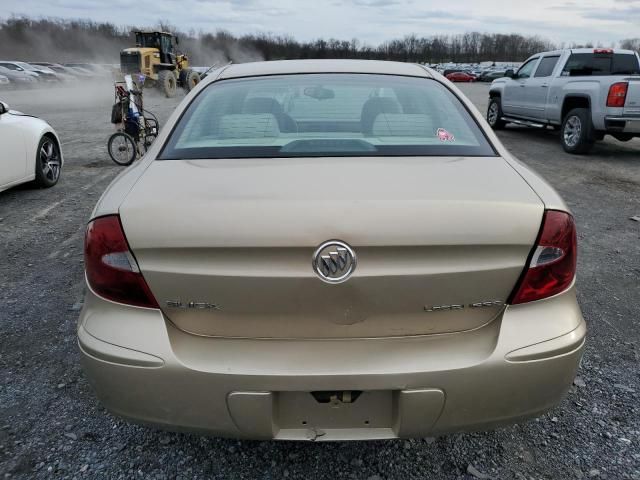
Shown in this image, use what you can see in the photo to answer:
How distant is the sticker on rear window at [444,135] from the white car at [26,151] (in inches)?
214

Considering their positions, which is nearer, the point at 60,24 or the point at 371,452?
the point at 371,452

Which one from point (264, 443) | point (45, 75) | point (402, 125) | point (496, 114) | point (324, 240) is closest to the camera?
point (324, 240)

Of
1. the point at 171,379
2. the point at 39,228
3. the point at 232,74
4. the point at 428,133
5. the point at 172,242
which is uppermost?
the point at 232,74

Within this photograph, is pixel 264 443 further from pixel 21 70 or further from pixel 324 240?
pixel 21 70

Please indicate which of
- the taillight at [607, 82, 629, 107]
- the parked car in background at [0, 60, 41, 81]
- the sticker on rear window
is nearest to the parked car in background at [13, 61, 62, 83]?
the parked car in background at [0, 60, 41, 81]

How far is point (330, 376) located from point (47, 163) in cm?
675

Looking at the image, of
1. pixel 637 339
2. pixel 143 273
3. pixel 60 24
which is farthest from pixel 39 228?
pixel 60 24

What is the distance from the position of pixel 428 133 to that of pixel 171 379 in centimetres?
153

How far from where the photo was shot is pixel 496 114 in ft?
44.5

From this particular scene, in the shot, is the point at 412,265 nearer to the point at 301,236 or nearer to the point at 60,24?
the point at 301,236

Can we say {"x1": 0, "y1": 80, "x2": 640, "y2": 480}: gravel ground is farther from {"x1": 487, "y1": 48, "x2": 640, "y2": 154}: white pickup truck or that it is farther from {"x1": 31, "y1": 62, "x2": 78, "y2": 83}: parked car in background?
{"x1": 31, "y1": 62, "x2": 78, "y2": 83}: parked car in background

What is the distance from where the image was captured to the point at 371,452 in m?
2.29

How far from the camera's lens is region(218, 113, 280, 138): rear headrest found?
2.36 meters

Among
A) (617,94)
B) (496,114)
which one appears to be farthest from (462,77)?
(617,94)
